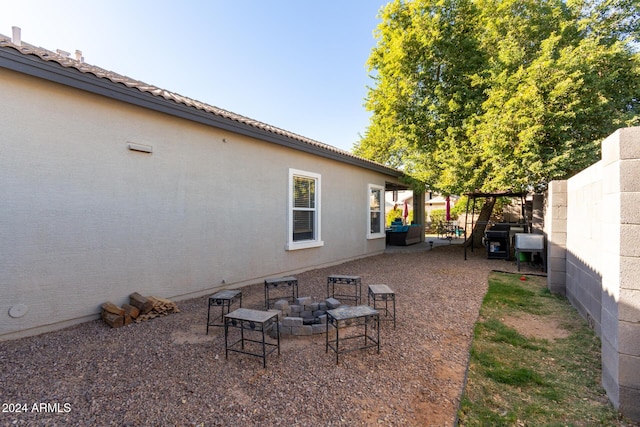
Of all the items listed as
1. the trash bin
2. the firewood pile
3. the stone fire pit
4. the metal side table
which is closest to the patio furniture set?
the metal side table

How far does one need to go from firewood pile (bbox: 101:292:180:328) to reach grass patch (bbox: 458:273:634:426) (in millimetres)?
4131

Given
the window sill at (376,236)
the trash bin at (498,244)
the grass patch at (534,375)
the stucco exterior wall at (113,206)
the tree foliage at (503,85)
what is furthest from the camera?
the window sill at (376,236)

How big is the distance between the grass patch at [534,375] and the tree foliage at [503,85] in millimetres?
5163

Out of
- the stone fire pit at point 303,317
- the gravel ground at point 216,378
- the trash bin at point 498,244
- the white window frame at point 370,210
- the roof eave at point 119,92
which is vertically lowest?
the gravel ground at point 216,378

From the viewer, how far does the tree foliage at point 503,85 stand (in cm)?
771

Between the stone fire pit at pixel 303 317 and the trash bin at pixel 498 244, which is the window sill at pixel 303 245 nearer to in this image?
the stone fire pit at pixel 303 317

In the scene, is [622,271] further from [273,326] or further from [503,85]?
[503,85]

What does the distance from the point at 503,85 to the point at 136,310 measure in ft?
34.0

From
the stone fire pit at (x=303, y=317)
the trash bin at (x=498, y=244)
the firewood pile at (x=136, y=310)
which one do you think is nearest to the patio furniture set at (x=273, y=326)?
the stone fire pit at (x=303, y=317)

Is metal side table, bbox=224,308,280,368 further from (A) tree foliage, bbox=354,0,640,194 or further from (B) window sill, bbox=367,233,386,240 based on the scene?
(A) tree foliage, bbox=354,0,640,194

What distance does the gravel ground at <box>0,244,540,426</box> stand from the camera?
2268 millimetres

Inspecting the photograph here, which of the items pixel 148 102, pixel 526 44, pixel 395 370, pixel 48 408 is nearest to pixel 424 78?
pixel 526 44

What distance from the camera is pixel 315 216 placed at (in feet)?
26.8

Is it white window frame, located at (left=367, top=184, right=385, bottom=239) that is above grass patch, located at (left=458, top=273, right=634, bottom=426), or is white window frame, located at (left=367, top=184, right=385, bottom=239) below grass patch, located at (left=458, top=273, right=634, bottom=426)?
above
